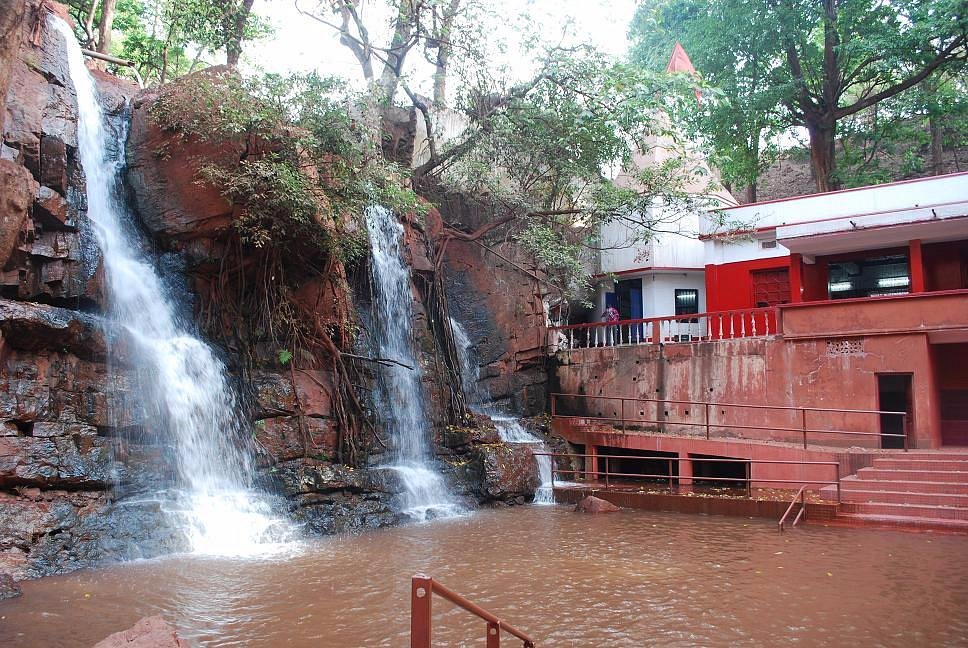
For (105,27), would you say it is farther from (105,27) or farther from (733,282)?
(733,282)

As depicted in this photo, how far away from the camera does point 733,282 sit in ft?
77.7

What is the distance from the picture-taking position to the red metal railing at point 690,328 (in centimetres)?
1833

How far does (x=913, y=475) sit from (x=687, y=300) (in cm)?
1435

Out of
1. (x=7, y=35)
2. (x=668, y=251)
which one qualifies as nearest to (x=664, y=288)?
(x=668, y=251)

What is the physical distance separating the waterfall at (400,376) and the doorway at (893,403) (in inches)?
377

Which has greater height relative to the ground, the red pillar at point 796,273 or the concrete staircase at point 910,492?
the red pillar at point 796,273

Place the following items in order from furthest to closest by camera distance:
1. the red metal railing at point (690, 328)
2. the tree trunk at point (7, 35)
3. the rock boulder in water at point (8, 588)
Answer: the red metal railing at point (690, 328)
the rock boulder in water at point (8, 588)
the tree trunk at point (7, 35)

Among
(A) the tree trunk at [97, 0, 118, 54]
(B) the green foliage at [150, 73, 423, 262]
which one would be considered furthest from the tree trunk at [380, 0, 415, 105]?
(A) the tree trunk at [97, 0, 118, 54]

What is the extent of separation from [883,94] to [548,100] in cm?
1553

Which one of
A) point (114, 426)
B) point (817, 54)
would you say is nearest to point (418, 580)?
point (114, 426)

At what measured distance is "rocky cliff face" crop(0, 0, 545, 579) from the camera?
9.32m

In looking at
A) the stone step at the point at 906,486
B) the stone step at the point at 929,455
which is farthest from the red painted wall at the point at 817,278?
the stone step at the point at 906,486

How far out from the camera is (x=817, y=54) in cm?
2730

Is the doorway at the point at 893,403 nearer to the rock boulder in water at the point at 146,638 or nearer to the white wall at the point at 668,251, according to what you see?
the white wall at the point at 668,251
